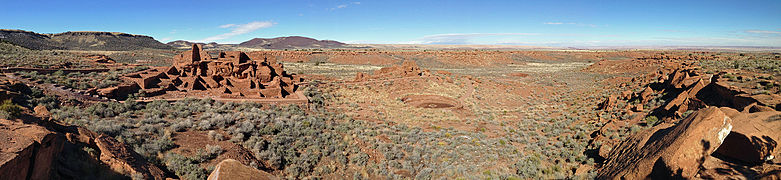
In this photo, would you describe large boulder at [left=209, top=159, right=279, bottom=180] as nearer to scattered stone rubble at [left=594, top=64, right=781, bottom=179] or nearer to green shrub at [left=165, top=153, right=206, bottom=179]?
green shrub at [left=165, top=153, right=206, bottom=179]

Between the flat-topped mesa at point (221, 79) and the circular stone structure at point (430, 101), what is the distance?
Answer: 8187mm

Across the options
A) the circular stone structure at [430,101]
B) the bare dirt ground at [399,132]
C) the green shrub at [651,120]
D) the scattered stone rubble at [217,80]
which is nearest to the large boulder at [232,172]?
the bare dirt ground at [399,132]

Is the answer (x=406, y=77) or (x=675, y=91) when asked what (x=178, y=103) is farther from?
(x=675, y=91)

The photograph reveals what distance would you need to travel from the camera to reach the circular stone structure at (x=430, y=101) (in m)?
20.7

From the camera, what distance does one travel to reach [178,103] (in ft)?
45.8

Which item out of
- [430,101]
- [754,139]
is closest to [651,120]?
[754,139]

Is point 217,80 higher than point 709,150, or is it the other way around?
point 217,80

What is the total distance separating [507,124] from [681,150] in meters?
10.8

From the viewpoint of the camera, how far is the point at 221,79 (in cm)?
1864

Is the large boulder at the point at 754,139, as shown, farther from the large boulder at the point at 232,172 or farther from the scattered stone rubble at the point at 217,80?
the scattered stone rubble at the point at 217,80

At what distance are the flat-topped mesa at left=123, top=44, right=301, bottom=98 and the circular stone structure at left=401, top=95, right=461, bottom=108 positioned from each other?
8187 mm

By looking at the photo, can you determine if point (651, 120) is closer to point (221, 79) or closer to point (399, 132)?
→ point (399, 132)

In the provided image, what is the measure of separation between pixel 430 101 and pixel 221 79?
14092 millimetres

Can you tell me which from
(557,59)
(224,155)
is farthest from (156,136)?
(557,59)
